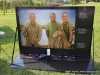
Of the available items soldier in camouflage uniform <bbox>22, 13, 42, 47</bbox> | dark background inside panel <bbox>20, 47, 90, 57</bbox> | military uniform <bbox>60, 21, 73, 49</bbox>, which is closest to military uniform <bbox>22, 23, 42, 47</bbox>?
soldier in camouflage uniform <bbox>22, 13, 42, 47</bbox>

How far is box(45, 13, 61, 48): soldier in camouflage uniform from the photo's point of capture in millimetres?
3795

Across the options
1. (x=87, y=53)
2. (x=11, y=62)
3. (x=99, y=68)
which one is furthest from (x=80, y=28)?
(x=11, y=62)

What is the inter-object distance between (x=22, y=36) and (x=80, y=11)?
1318 mm

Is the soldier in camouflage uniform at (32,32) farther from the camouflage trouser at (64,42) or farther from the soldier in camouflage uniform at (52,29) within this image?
the camouflage trouser at (64,42)

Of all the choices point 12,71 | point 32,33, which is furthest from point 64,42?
point 12,71

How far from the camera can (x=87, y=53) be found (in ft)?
13.0

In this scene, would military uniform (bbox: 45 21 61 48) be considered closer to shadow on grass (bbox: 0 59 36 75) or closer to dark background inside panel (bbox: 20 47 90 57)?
dark background inside panel (bbox: 20 47 90 57)

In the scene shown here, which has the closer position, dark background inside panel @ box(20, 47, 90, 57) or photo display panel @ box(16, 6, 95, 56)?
photo display panel @ box(16, 6, 95, 56)

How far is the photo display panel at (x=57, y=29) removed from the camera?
12.2 ft

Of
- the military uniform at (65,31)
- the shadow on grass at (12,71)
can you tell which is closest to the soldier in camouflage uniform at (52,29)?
the military uniform at (65,31)

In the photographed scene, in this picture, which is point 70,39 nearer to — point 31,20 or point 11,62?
point 31,20

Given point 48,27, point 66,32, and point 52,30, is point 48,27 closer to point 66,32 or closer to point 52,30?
point 52,30

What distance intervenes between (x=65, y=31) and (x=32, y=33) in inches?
27.2

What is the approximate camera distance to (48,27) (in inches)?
152
